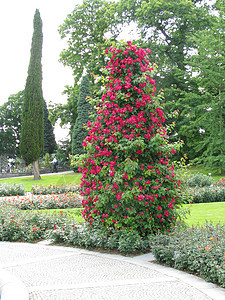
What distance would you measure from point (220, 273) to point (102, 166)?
286 centimetres

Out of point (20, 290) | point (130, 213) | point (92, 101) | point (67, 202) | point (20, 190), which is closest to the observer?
point (20, 290)

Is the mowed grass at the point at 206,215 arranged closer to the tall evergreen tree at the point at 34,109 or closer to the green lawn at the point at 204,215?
the green lawn at the point at 204,215

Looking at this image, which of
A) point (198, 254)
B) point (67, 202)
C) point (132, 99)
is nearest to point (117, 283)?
point (198, 254)

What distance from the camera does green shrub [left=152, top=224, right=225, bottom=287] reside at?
157 inches

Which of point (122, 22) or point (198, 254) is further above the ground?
point (122, 22)

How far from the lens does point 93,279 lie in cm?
423

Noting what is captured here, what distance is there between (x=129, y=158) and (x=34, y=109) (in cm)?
1965

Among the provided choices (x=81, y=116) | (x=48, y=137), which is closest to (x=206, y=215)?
(x=81, y=116)

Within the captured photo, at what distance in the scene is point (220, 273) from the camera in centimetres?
384

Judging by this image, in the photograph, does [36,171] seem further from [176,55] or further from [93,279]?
[93,279]

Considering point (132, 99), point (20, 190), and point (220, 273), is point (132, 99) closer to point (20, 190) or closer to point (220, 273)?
point (220, 273)

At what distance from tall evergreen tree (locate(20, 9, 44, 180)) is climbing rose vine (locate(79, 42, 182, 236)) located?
18.2m

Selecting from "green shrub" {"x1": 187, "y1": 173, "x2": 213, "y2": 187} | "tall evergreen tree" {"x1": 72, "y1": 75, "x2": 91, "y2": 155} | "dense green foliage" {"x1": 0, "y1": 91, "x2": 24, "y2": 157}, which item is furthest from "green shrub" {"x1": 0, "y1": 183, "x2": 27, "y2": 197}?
"dense green foliage" {"x1": 0, "y1": 91, "x2": 24, "y2": 157}

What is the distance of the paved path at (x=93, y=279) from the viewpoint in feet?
12.1
